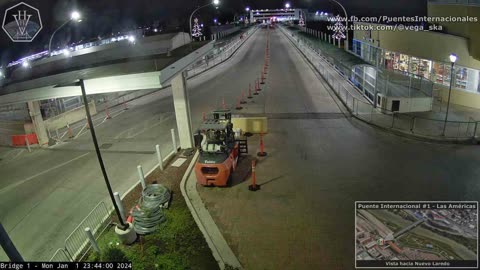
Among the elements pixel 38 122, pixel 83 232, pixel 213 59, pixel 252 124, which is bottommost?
pixel 83 232

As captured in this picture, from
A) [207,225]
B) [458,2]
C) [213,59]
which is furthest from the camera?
[213,59]

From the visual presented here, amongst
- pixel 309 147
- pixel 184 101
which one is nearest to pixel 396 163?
pixel 309 147

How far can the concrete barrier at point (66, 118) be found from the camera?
2125 cm

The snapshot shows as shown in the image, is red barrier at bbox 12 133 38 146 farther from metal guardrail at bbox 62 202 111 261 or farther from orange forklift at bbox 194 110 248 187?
orange forklift at bbox 194 110 248 187

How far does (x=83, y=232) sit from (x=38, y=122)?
11944 mm

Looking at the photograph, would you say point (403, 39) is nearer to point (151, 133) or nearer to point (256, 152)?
point (256, 152)

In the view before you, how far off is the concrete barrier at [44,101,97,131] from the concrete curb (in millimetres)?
12466

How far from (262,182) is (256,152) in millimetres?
3058

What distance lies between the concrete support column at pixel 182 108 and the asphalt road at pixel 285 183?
1550 millimetres

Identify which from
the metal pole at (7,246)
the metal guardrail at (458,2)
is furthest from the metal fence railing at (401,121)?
the metal pole at (7,246)

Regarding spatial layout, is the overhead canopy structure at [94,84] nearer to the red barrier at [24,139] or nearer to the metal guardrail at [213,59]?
the red barrier at [24,139]

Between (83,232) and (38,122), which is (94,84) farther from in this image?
(38,122)

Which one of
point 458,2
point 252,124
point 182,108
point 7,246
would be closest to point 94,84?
point 182,108

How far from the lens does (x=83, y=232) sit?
35.1 feet
